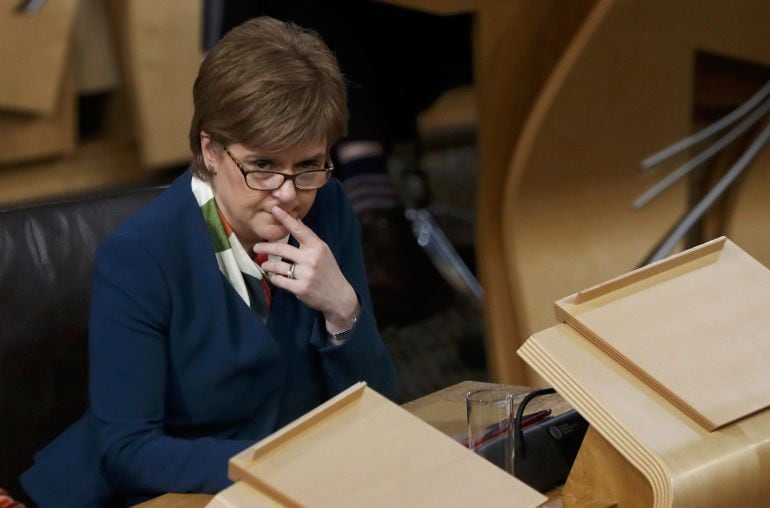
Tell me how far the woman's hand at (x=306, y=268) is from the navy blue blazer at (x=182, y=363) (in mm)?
72

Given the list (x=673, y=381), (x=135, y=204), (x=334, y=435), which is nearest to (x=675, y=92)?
(x=135, y=204)

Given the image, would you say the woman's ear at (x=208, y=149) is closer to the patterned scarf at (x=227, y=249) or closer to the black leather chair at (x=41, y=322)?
the patterned scarf at (x=227, y=249)

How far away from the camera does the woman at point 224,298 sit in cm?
157

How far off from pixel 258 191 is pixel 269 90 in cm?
→ 13

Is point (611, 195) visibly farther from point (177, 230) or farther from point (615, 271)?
point (177, 230)

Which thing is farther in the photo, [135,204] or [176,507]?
[135,204]

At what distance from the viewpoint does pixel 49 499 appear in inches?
66.6

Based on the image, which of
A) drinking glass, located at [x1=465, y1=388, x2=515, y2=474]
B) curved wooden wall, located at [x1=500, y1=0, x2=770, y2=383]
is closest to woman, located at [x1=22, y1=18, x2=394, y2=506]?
drinking glass, located at [x1=465, y1=388, x2=515, y2=474]

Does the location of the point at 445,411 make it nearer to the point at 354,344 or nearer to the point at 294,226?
the point at 354,344

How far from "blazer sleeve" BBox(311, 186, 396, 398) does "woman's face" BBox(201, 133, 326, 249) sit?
0.55 ft

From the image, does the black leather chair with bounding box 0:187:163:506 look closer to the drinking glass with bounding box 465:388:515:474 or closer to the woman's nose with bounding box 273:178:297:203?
the woman's nose with bounding box 273:178:297:203

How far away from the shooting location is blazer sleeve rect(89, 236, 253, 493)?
1.54 meters

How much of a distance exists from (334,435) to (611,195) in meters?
1.73

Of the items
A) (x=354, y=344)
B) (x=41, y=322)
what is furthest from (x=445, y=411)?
(x=41, y=322)
